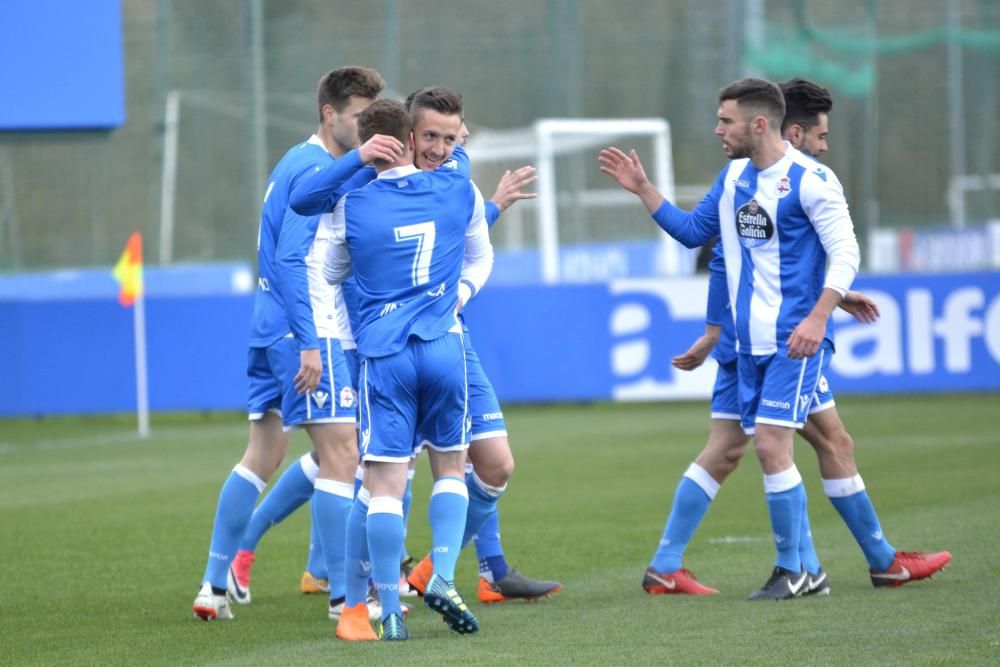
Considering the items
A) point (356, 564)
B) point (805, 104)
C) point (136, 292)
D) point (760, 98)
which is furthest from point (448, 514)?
point (136, 292)

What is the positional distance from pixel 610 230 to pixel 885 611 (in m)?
18.3

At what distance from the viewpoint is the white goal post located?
2255 centimetres

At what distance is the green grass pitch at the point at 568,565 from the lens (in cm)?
574

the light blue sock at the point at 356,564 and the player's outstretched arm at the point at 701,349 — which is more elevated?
the player's outstretched arm at the point at 701,349

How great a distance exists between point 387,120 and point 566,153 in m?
18.7

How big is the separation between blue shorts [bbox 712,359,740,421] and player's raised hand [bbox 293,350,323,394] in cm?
173

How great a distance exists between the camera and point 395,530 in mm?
5957

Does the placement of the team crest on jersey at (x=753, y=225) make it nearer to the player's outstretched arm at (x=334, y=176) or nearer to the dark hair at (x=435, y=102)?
the dark hair at (x=435, y=102)

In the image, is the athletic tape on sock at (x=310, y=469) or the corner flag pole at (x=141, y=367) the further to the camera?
the corner flag pole at (x=141, y=367)

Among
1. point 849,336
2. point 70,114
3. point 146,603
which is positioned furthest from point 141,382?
point 146,603

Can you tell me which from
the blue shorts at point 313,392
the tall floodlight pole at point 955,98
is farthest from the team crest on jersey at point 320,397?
Result: the tall floodlight pole at point 955,98

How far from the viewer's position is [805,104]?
23.3 ft

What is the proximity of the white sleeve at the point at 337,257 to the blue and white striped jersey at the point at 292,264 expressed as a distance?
159 mm

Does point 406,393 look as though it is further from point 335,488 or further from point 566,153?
point 566,153
